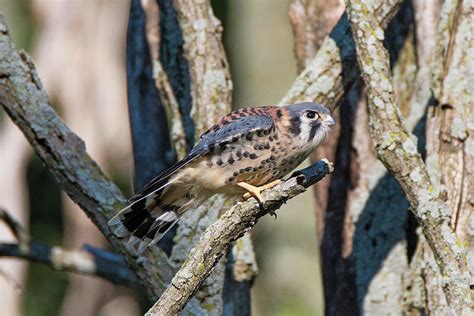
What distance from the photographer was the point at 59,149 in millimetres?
5004

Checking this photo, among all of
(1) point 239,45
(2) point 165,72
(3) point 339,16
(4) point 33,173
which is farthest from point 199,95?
(1) point 239,45

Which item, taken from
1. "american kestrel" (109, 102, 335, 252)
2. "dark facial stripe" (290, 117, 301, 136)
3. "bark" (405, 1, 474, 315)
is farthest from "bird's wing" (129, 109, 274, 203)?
"bark" (405, 1, 474, 315)

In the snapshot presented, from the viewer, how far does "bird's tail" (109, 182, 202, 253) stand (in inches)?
197

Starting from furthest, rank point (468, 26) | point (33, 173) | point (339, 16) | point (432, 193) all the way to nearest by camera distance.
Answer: point (33, 173), point (339, 16), point (468, 26), point (432, 193)

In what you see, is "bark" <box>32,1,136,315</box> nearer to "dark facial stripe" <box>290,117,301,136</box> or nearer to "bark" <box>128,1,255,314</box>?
"bark" <box>128,1,255,314</box>

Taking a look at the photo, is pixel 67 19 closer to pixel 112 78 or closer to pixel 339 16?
pixel 112 78

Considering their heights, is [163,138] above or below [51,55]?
below

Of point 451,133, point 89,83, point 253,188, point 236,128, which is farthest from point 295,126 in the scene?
point 89,83

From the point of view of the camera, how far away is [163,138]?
21.8ft

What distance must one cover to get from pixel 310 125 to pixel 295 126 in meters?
0.08

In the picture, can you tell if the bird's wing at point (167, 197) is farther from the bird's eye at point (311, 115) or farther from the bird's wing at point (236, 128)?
the bird's eye at point (311, 115)

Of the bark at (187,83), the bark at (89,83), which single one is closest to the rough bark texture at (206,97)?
the bark at (187,83)

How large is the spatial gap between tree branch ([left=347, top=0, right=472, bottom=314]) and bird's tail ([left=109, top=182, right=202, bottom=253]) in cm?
106

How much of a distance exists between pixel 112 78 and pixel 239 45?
8.97 ft
